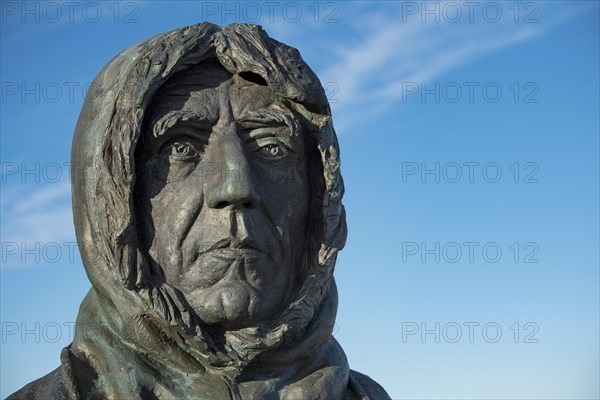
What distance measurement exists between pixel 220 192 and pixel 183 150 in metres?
0.30

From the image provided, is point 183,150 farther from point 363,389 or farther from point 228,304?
point 363,389

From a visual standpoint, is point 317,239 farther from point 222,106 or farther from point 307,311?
point 222,106

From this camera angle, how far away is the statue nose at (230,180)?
15.6 ft

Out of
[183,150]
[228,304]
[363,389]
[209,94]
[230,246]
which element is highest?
[209,94]

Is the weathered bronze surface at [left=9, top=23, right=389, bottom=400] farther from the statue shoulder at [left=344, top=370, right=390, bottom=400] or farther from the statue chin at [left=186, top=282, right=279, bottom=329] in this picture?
the statue shoulder at [left=344, top=370, right=390, bottom=400]

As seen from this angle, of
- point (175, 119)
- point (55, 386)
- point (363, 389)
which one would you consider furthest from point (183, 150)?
point (363, 389)

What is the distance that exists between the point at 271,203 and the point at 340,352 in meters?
0.98

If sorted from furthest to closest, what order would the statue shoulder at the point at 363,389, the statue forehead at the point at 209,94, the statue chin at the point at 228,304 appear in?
the statue shoulder at the point at 363,389, the statue forehead at the point at 209,94, the statue chin at the point at 228,304

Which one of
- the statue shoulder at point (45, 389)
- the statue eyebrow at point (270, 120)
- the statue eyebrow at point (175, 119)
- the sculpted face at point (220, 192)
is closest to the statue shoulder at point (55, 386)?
the statue shoulder at point (45, 389)

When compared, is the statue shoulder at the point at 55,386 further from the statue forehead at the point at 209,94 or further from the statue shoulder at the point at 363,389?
the statue shoulder at the point at 363,389

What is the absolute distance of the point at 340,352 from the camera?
5418mm

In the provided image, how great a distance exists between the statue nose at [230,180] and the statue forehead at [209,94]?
0.17 m

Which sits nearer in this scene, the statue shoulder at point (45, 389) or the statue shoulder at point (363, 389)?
the statue shoulder at point (45, 389)

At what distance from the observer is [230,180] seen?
478cm
